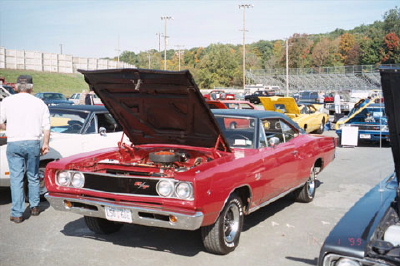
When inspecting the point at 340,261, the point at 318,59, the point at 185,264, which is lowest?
the point at 185,264

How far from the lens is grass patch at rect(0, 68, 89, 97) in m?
55.4

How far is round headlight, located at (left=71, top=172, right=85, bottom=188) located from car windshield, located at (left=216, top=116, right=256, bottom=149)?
189cm

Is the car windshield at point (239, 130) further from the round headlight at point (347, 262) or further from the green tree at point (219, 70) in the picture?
the green tree at point (219, 70)

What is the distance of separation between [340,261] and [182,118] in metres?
2.79

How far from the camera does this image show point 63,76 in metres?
66.4

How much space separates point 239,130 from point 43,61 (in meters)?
65.8

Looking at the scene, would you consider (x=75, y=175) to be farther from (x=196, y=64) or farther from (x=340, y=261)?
(x=196, y=64)

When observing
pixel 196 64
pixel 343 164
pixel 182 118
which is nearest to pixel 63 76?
pixel 196 64

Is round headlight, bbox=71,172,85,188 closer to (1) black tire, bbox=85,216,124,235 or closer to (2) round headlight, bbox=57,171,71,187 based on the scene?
(2) round headlight, bbox=57,171,71,187

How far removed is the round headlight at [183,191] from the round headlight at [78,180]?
1145mm

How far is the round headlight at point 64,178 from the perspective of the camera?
197 inches

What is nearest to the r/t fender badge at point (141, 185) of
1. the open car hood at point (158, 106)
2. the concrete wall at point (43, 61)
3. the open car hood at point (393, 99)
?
the open car hood at point (158, 106)

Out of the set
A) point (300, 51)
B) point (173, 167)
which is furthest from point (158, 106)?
point (300, 51)

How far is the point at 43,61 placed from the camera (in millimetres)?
66750
